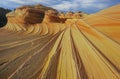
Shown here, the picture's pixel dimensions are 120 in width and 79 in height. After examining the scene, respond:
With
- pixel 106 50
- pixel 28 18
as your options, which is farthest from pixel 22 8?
pixel 106 50

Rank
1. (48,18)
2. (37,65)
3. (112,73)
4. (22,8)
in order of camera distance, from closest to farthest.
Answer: (112,73) < (37,65) < (48,18) < (22,8)

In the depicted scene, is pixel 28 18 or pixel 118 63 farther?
pixel 28 18

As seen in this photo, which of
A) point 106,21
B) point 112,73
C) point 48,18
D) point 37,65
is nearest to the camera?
point 112,73

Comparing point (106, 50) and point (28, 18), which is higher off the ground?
point (106, 50)

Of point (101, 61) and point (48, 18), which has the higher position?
point (101, 61)

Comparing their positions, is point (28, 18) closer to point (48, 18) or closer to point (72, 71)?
point (48, 18)

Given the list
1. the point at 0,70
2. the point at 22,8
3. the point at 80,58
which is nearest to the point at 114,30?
the point at 80,58

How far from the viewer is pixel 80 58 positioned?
10.0 ft

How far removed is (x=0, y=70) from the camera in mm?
2801

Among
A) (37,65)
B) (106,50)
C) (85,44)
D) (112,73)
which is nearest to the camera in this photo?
(112,73)

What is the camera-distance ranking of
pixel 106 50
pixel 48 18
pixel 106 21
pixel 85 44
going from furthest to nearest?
1. pixel 48 18
2. pixel 106 21
3. pixel 85 44
4. pixel 106 50

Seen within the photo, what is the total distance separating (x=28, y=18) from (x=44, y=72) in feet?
28.5

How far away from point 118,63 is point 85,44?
36.7 inches

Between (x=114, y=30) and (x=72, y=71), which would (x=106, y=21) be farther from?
(x=72, y=71)
